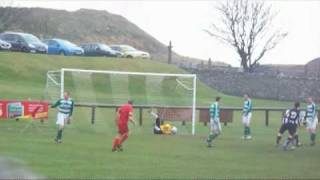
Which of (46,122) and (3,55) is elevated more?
(3,55)

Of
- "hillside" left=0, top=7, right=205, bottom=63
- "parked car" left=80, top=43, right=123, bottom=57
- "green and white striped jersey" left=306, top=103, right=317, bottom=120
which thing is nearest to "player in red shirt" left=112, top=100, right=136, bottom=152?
"green and white striped jersey" left=306, top=103, right=317, bottom=120

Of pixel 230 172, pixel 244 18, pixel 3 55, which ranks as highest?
pixel 244 18

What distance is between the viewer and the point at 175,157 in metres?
21.2

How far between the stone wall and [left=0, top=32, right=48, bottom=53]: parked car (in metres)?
15.8

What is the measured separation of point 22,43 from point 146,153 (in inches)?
1422

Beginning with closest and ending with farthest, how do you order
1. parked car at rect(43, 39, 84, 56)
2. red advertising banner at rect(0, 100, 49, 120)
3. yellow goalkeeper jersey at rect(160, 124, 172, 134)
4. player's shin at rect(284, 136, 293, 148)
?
1. player's shin at rect(284, 136, 293, 148)
2. yellow goalkeeper jersey at rect(160, 124, 172, 134)
3. red advertising banner at rect(0, 100, 49, 120)
4. parked car at rect(43, 39, 84, 56)

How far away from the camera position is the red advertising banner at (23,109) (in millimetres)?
31781

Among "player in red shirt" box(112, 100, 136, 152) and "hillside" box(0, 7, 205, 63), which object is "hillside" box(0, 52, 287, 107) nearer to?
"player in red shirt" box(112, 100, 136, 152)

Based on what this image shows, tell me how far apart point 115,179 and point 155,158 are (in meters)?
5.26

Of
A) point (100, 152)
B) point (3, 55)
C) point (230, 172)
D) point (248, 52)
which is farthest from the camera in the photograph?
point (248, 52)

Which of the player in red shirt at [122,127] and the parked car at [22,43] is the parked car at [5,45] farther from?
the player in red shirt at [122,127]

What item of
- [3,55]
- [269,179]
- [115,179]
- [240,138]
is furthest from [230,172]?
[3,55]

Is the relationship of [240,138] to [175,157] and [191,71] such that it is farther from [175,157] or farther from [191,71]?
[191,71]

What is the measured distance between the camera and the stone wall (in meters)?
66.2
